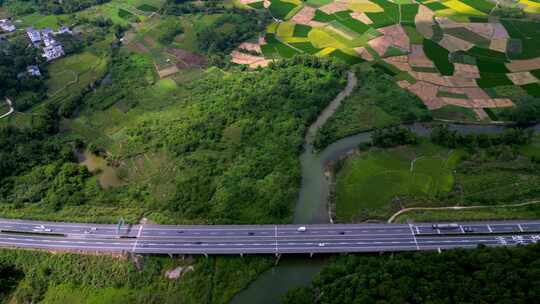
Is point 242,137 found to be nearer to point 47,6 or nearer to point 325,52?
point 325,52

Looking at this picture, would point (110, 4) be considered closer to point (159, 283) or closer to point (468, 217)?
point (159, 283)

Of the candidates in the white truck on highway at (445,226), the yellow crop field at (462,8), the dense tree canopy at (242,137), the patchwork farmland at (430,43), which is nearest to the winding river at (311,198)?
the dense tree canopy at (242,137)

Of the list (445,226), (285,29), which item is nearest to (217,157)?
(445,226)

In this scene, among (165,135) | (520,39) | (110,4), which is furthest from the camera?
(110,4)

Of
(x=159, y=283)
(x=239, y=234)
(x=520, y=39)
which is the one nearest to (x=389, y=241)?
(x=239, y=234)

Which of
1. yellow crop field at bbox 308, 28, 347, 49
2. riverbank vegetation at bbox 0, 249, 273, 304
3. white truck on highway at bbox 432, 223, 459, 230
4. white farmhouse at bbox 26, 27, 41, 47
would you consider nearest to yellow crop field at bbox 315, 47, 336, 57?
yellow crop field at bbox 308, 28, 347, 49

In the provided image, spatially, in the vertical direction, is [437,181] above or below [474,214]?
below
